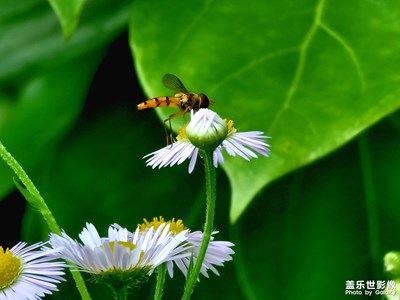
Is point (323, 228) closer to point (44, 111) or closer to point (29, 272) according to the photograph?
point (44, 111)

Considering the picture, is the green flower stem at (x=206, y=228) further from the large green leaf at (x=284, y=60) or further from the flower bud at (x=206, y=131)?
the large green leaf at (x=284, y=60)

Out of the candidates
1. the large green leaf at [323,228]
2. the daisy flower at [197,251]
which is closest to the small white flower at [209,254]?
the daisy flower at [197,251]

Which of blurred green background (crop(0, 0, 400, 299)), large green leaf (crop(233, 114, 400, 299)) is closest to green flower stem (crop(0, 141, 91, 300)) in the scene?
blurred green background (crop(0, 0, 400, 299))

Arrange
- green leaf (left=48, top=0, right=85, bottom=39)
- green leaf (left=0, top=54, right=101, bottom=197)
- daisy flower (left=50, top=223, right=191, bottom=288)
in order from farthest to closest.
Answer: green leaf (left=0, top=54, right=101, bottom=197) → green leaf (left=48, top=0, right=85, bottom=39) → daisy flower (left=50, top=223, right=191, bottom=288)

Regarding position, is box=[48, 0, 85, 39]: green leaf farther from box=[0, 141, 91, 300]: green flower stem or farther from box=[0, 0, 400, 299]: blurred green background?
box=[0, 141, 91, 300]: green flower stem

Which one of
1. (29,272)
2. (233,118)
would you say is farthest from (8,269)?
(233,118)

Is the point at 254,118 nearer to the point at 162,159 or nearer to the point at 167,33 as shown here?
the point at 167,33

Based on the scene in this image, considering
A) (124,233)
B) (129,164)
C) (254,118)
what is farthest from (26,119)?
(124,233)
